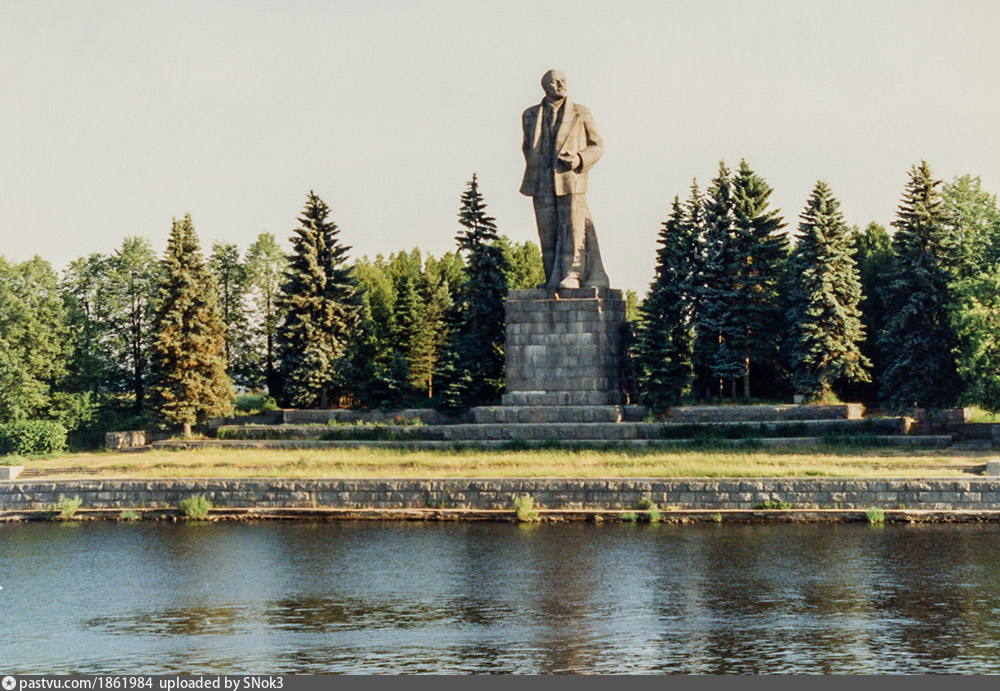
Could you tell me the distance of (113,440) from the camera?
35812 millimetres

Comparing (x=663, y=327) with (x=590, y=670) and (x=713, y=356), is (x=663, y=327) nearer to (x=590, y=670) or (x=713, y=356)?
(x=713, y=356)

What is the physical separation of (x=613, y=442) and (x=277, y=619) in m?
15.2

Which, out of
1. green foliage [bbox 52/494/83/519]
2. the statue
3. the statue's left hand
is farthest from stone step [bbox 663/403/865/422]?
green foliage [bbox 52/494/83/519]

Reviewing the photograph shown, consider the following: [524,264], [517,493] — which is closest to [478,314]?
[517,493]

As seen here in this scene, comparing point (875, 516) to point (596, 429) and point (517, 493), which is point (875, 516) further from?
point (596, 429)

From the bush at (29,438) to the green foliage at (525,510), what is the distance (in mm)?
17342

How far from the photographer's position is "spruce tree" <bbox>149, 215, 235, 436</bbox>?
36125 millimetres

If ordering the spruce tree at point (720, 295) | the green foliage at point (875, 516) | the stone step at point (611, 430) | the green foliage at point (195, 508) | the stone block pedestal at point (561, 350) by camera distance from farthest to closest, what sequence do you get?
the spruce tree at point (720, 295), the stone block pedestal at point (561, 350), the stone step at point (611, 430), the green foliage at point (195, 508), the green foliage at point (875, 516)

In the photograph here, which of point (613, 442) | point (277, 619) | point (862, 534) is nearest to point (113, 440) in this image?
point (613, 442)

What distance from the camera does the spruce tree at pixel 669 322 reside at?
33.2 metres

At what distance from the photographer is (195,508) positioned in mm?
26453

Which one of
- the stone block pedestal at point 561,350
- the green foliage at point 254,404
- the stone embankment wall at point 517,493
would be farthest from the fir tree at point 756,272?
the green foliage at point 254,404

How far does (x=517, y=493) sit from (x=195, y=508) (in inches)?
288

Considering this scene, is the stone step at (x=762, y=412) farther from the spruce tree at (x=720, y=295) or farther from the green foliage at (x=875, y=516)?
the green foliage at (x=875, y=516)
